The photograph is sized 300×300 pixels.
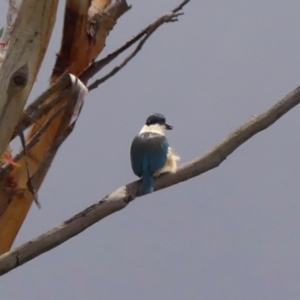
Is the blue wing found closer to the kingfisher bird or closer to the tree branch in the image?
the kingfisher bird

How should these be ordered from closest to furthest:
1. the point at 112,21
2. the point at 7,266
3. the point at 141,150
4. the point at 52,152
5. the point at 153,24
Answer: the point at 7,266, the point at 52,152, the point at 153,24, the point at 112,21, the point at 141,150

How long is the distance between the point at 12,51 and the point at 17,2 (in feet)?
2.34

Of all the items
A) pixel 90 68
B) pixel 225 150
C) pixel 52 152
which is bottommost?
pixel 52 152

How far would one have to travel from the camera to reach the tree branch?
2520 mm

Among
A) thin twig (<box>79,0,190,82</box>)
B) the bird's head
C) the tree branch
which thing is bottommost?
the tree branch

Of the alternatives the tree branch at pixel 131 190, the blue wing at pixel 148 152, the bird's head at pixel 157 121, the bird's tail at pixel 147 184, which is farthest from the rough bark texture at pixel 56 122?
the bird's head at pixel 157 121

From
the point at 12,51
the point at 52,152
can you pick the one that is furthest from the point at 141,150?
the point at 12,51

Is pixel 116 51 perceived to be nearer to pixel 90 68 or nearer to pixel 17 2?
pixel 90 68

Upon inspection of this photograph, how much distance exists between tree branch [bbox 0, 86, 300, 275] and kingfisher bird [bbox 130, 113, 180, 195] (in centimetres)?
33

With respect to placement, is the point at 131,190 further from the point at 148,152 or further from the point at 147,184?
the point at 148,152

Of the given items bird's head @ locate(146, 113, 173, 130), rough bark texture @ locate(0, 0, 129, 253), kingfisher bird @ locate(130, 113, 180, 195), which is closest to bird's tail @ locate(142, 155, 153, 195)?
kingfisher bird @ locate(130, 113, 180, 195)

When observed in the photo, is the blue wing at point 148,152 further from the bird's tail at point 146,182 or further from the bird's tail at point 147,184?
the bird's tail at point 147,184

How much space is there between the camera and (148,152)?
4137 millimetres

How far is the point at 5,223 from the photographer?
9.41 ft
